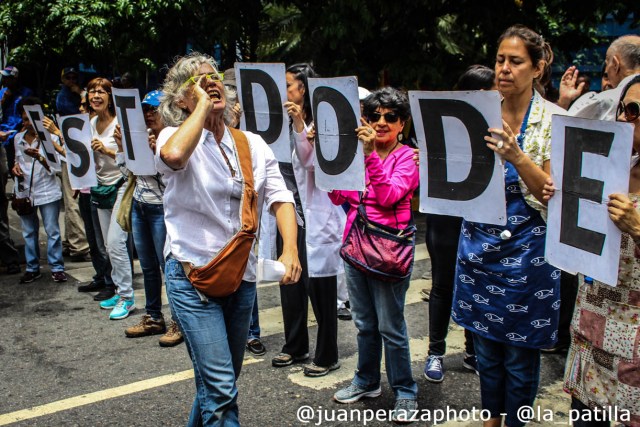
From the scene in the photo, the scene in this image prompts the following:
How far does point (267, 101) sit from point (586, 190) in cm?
257

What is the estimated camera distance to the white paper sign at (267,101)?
4.69 m

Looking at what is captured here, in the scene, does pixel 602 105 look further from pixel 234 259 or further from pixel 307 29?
pixel 307 29

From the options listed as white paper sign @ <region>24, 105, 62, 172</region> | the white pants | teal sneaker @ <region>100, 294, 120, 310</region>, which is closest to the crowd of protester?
the white pants

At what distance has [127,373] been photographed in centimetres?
482

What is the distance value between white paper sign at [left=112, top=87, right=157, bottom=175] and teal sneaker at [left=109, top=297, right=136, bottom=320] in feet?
4.65

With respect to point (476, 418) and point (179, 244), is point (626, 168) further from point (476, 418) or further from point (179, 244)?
point (476, 418)

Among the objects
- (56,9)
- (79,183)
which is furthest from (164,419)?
(56,9)

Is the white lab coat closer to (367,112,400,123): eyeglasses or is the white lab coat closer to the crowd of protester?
the crowd of protester

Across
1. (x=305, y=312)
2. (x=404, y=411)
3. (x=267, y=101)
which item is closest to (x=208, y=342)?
(x=404, y=411)

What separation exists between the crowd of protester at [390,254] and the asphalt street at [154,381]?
0.16 metres

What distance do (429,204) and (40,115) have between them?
4865 mm

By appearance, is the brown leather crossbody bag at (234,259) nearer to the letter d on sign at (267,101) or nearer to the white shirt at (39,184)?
the letter d on sign at (267,101)

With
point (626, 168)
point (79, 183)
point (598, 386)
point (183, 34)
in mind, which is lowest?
point (598, 386)

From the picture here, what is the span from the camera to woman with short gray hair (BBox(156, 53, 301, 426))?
294cm
